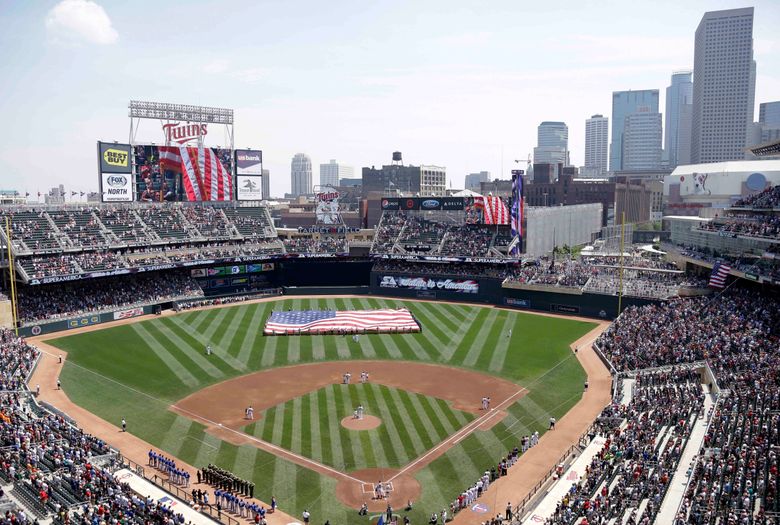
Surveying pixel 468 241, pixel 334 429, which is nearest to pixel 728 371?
pixel 334 429

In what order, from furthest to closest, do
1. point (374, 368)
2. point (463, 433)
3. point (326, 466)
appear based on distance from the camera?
point (374, 368) → point (463, 433) → point (326, 466)

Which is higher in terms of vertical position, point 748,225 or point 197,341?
point 748,225

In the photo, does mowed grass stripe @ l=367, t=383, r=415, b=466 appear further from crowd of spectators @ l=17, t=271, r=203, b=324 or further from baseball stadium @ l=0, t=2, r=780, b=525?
crowd of spectators @ l=17, t=271, r=203, b=324

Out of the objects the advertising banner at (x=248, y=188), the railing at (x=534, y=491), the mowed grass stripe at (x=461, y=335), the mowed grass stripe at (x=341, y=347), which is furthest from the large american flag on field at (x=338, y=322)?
the railing at (x=534, y=491)

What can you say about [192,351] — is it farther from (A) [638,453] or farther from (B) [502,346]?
(A) [638,453]

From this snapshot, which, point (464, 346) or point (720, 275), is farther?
point (464, 346)

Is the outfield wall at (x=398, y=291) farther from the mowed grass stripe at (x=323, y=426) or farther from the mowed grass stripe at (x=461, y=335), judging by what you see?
the mowed grass stripe at (x=323, y=426)

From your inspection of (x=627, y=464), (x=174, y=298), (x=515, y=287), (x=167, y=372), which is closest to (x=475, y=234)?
(x=515, y=287)
